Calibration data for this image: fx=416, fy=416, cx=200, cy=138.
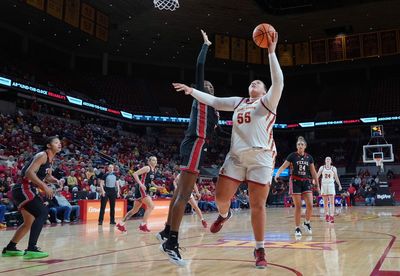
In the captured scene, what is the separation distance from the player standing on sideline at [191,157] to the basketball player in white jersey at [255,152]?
30 centimetres

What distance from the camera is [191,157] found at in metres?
5.16

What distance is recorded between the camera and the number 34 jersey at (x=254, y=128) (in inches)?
193

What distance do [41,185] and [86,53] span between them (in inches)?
1175

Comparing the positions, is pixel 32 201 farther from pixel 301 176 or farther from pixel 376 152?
pixel 376 152

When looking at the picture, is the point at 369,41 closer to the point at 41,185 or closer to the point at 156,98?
the point at 156,98

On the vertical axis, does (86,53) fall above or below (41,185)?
above

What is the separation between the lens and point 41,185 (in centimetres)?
591

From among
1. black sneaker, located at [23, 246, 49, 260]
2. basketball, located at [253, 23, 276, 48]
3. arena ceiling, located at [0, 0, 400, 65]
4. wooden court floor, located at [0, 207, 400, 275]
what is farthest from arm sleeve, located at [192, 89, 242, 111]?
arena ceiling, located at [0, 0, 400, 65]

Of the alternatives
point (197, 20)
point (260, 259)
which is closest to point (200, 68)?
point (260, 259)

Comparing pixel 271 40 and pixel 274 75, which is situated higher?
pixel 271 40

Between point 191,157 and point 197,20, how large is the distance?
23.8 metres

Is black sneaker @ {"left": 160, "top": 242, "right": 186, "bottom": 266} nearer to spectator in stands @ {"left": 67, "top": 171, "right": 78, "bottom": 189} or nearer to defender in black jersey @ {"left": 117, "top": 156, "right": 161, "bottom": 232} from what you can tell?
defender in black jersey @ {"left": 117, "top": 156, "right": 161, "bottom": 232}

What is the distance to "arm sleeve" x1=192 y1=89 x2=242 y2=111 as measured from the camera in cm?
511

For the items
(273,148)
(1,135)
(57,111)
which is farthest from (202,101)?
(57,111)
